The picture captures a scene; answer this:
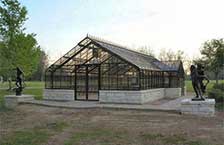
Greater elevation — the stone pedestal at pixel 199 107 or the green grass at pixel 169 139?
the stone pedestal at pixel 199 107

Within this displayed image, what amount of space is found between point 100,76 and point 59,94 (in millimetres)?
3262

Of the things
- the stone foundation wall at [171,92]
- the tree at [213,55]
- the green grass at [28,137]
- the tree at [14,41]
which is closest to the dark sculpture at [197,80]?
the green grass at [28,137]

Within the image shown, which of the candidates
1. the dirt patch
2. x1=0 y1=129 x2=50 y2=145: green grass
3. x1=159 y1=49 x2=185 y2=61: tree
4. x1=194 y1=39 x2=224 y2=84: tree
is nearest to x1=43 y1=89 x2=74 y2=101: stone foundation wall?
the dirt patch

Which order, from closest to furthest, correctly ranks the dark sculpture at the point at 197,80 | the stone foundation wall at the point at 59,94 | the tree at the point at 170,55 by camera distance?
the dark sculpture at the point at 197,80
the stone foundation wall at the point at 59,94
the tree at the point at 170,55

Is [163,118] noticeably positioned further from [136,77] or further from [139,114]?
[136,77]

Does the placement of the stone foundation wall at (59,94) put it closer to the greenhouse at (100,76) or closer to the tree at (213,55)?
the greenhouse at (100,76)

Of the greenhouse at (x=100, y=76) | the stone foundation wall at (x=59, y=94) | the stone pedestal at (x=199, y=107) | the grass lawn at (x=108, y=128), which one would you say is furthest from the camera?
the stone foundation wall at (x=59, y=94)

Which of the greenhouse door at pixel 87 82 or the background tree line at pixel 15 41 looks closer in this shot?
the greenhouse door at pixel 87 82

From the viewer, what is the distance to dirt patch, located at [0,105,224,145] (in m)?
8.23

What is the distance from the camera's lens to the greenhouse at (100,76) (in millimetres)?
17016

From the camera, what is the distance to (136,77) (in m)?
17.0

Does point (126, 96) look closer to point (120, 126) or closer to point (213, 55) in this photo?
point (120, 126)

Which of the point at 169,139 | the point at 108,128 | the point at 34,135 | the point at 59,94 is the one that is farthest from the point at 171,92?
the point at 34,135

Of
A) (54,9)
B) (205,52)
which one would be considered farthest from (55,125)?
(205,52)
